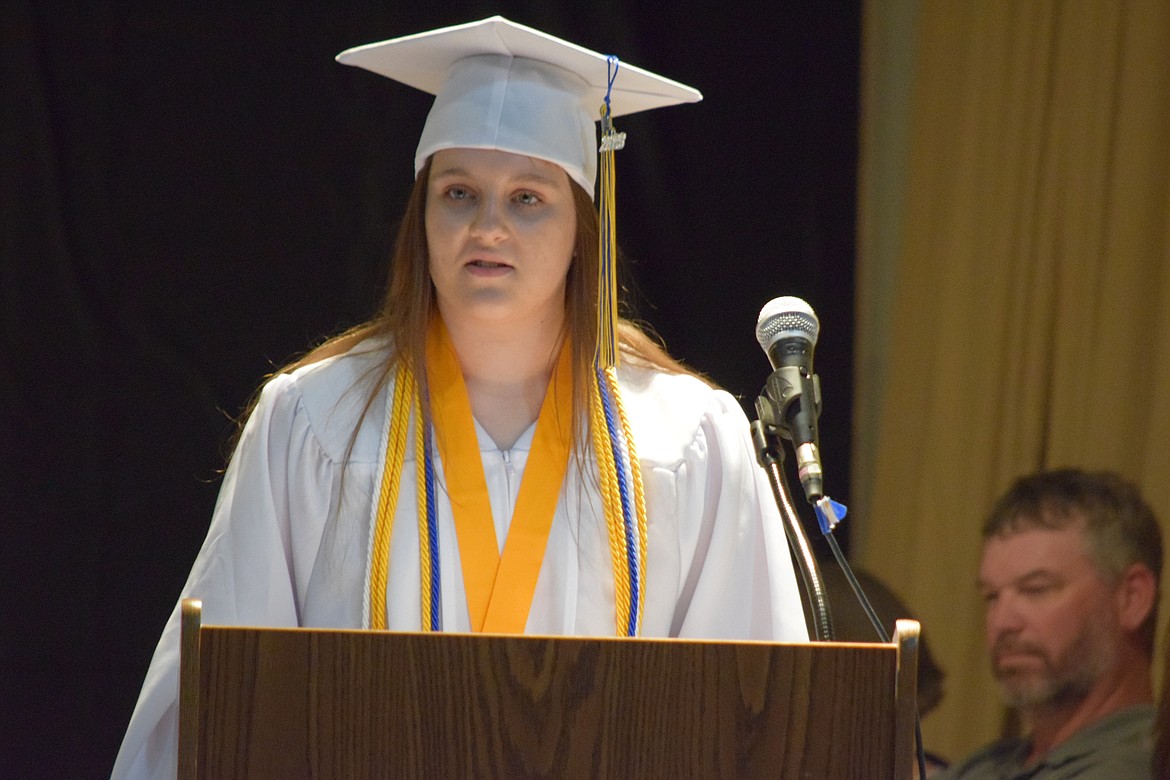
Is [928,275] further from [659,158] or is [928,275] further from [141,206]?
[141,206]

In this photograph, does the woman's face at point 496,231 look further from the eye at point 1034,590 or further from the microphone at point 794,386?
the eye at point 1034,590

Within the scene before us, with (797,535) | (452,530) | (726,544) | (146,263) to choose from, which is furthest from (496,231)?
(146,263)

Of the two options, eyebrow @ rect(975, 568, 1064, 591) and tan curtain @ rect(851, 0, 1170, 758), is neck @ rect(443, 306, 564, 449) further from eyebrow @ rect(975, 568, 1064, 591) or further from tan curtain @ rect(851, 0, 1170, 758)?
tan curtain @ rect(851, 0, 1170, 758)

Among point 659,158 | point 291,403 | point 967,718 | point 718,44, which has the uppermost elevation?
point 718,44

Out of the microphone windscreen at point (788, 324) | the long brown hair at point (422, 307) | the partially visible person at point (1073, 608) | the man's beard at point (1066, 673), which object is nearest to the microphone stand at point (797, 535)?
the microphone windscreen at point (788, 324)

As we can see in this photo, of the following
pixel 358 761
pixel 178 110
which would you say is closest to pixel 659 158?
pixel 178 110

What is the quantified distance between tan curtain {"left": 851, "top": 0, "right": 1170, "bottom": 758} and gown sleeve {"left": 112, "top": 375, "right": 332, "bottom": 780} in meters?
2.19

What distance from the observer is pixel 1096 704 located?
3.30m

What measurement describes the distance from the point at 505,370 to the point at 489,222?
0.29 meters

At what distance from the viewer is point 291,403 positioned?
2.40 meters

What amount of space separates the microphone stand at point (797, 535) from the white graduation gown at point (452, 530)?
0.56m

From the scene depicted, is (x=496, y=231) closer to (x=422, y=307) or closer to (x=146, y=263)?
(x=422, y=307)

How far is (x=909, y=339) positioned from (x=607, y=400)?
1.95m

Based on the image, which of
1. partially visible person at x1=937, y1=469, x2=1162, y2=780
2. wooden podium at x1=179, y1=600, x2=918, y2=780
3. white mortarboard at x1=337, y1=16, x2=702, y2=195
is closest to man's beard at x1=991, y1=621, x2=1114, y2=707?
partially visible person at x1=937, y1=469, x2=1162, y2=780
